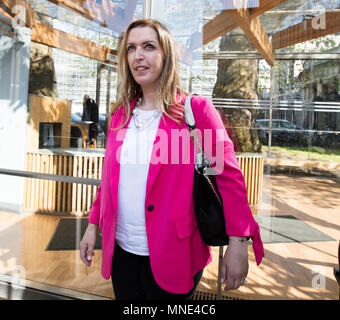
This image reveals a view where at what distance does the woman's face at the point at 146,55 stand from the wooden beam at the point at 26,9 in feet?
7.30

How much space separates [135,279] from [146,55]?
0.83 meters

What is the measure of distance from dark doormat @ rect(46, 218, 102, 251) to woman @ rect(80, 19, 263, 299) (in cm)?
163

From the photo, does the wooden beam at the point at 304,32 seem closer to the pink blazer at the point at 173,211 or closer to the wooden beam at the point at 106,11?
the wooden beam at the point at 106,11

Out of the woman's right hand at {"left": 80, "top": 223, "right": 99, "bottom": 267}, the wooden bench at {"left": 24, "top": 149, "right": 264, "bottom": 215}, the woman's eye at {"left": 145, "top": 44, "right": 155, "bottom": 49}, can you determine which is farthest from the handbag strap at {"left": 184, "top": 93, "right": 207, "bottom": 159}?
the wooden bench at {"left": 24, "top": 149, "right": 264, "bottom": 215}

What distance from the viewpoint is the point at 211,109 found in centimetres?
111

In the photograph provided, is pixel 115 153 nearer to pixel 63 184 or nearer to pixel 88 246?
pixel 88 246

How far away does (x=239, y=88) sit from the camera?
2.27 meters

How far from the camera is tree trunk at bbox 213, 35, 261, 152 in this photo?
2247 mm

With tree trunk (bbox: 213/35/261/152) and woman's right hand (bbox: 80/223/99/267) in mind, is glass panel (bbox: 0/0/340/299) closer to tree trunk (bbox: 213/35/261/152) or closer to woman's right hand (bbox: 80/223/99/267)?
tree trunk (bbox: 213/35/261/152)

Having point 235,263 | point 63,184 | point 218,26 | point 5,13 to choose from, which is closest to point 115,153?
point 235,263

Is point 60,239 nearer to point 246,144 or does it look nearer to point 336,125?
point 246,144

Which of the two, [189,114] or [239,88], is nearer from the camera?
[189,114]

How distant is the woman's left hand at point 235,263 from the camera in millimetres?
1036
